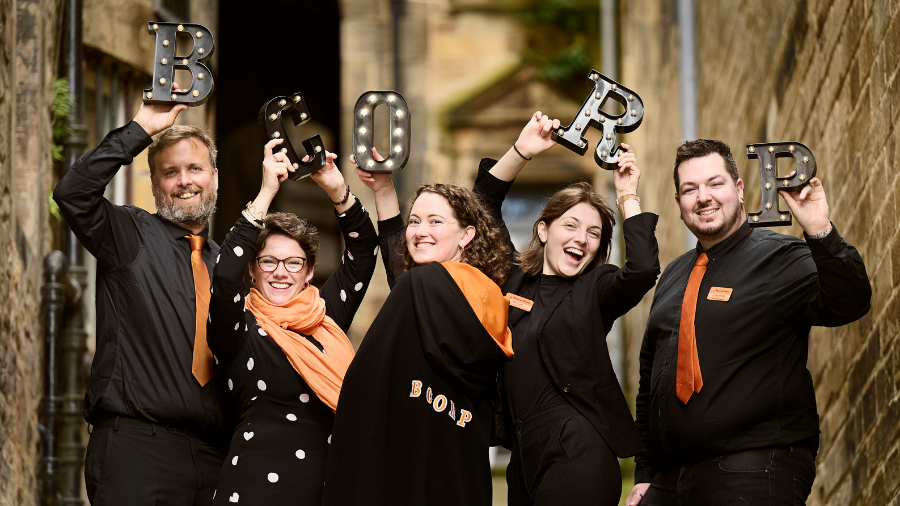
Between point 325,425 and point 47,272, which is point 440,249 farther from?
point 47,272

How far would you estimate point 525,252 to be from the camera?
13.1 feet

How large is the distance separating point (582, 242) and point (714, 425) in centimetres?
71

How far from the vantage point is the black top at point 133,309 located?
369 centimetres

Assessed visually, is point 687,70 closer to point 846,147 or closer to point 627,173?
point 846,147

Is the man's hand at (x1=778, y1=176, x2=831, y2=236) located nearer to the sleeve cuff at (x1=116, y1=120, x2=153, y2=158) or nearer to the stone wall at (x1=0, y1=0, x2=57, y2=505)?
the sleeve cuff at (x1=116, y1=120, x2=153, y2=158)

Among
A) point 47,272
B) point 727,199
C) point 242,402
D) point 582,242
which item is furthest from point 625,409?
point 47,272

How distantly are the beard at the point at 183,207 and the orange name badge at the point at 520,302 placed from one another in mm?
1070

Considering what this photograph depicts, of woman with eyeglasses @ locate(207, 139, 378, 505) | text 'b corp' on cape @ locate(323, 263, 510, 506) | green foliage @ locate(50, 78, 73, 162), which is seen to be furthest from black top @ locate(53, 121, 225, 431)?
green foliage @ locate(50, 78, 73, 162)

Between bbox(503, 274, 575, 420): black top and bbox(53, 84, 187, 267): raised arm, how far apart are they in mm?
1289

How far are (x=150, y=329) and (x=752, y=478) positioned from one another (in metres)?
1.95

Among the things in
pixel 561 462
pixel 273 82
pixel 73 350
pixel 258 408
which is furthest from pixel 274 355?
pixel 273 82

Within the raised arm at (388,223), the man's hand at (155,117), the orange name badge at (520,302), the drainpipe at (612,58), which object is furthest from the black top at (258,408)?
the drainpipe at (612,58)

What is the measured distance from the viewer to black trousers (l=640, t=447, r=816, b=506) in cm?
358

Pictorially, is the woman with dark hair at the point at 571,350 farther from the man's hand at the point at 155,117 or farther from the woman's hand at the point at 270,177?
the man's hand at the point at 155,117
